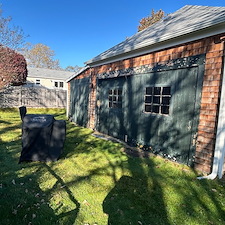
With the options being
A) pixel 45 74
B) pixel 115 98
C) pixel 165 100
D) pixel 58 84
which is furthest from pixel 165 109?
pixel 45 74

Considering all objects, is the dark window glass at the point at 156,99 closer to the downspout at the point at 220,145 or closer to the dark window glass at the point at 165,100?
the dark window glass at the point at 165,100

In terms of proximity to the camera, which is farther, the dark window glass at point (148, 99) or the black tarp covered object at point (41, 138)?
the dark window glass at point (148, 99)

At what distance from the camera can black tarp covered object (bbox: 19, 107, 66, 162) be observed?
381cm

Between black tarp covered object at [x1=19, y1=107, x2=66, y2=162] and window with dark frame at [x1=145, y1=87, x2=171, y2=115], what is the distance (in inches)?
103

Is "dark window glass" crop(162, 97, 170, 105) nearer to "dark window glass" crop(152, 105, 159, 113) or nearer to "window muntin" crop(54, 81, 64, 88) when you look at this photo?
"dark window glass" crop(152, 105, 159, 113)

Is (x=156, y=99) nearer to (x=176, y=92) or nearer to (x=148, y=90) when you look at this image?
(x=148, y=90)

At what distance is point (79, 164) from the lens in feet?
12.9

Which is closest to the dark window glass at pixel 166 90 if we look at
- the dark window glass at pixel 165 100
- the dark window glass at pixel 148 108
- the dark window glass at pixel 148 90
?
the dark window glass at pixel 165 100

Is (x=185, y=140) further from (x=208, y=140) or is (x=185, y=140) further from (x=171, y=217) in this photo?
(x=171, y=217)

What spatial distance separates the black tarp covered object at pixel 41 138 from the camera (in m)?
3.81

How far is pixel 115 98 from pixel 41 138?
11.0ft

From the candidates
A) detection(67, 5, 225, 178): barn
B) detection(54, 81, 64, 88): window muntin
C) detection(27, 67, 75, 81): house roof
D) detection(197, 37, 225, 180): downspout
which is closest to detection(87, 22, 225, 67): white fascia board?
detection(67, 5, 225, 178): barn

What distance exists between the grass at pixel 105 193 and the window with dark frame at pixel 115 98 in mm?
2463

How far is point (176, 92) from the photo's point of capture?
4.16 m
